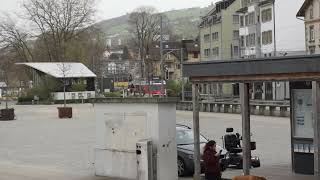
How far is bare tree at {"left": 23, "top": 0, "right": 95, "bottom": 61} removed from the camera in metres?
99.1

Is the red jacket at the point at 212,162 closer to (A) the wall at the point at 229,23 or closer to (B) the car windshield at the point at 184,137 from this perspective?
(B) the car windshield at the point at 184,137

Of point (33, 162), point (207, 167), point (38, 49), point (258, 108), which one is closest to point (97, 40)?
point (38, 49)

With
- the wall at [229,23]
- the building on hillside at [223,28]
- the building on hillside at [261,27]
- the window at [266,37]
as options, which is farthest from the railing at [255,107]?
the wall at [229,23]

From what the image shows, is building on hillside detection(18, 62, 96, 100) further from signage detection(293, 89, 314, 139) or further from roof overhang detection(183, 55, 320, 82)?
roof overhang detection(183, 55, 320, 82)

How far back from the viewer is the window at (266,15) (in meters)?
80.6

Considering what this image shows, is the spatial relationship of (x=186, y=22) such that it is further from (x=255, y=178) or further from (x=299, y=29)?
(x=255, y=178)

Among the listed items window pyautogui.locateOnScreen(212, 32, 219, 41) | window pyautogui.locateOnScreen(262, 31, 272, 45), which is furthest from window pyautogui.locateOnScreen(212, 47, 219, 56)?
window pyautogui.locateOnScreen(262, 31, 272, 45)

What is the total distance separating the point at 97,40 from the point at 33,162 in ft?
297

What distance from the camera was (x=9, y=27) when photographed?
9981 centimetres

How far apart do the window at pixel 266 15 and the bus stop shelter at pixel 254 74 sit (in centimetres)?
6952

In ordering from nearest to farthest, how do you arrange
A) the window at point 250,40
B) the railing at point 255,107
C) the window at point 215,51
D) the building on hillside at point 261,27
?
1. the railing at point 255,107
2. the building on hillside at point 261,27
3. the window at point 250,40
4. the window at point 215,51

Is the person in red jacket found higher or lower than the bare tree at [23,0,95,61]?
lower

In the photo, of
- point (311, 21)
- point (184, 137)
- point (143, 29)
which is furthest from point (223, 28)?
point (184, 137)

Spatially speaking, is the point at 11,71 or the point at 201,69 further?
the point at 11,71
